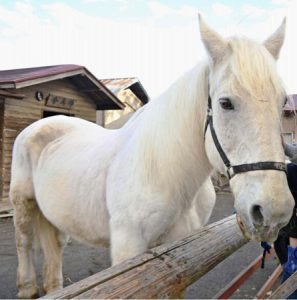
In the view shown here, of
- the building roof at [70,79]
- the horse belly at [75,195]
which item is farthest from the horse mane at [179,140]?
the building roof at [70,79]

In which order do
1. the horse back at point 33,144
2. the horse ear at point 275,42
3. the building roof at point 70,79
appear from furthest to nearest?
the building roof at point 70,79 → the horse back at point 33,144 → the horse ear at point 275,42

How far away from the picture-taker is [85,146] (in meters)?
2.92

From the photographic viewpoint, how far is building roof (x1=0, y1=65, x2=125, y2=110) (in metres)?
7.91

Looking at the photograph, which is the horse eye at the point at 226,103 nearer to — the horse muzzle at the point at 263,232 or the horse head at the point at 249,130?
the horse head at the point at 249,130

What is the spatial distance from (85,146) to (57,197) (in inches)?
19.3

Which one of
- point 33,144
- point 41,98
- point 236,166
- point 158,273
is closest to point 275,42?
point 236,166

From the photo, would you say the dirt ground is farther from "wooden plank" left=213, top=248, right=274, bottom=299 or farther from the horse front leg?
the horse front leg

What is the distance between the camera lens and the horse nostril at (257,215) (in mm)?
1322

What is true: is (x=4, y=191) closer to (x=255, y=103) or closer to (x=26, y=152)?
(x=26, y=152)

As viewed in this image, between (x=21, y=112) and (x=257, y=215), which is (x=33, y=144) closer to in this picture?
(x=257, y=215)

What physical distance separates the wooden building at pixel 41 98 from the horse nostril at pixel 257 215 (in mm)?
7393

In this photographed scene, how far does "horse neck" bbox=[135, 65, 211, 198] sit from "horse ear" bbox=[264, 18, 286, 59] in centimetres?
35

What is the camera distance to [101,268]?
15.1ft

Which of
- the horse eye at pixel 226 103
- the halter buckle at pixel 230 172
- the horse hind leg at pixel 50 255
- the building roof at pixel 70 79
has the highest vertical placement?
the building roof at pixel 70 79
